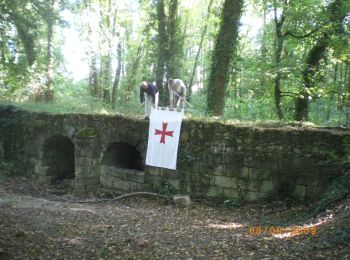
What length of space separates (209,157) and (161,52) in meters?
9.51

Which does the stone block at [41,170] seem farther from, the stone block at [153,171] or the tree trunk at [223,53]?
the tree trunk at [223,53]

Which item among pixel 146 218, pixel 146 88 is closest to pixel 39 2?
pixel 146 88

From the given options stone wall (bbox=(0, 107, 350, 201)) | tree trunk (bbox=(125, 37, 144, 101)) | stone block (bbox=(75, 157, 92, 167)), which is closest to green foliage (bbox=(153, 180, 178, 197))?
stone wall (bbox=(0, 107, 350, 201))

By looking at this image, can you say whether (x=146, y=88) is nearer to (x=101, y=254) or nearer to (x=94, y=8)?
(x=101, y=254)

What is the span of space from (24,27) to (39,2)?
2.22 ft

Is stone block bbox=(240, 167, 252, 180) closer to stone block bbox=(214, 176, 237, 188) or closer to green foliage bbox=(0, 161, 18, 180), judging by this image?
stone block bbox=(214, 176, 237, 188)

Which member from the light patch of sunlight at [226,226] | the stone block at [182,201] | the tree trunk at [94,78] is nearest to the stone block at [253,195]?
the stone block at [182,201]

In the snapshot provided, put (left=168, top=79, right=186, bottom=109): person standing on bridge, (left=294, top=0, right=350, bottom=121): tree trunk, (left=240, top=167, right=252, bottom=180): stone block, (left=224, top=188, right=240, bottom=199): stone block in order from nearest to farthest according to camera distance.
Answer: (left=240, top=167, right=252, bottom=180): stone block → (left=224, top=188, right=240, bottom=199): stone block → (left=168, top=79, right=186, bottom=109): person standing on bridge → (left=294, top=0, right=350, bottom=121): tree trunk

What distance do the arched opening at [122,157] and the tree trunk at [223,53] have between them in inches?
126

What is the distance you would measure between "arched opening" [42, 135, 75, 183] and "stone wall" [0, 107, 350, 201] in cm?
14

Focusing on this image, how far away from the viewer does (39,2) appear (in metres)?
7.33

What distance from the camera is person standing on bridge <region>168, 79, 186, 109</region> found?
10.7m

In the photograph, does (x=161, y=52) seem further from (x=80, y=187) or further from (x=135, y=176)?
(x=80, y=187)

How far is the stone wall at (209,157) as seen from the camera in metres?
8.04
